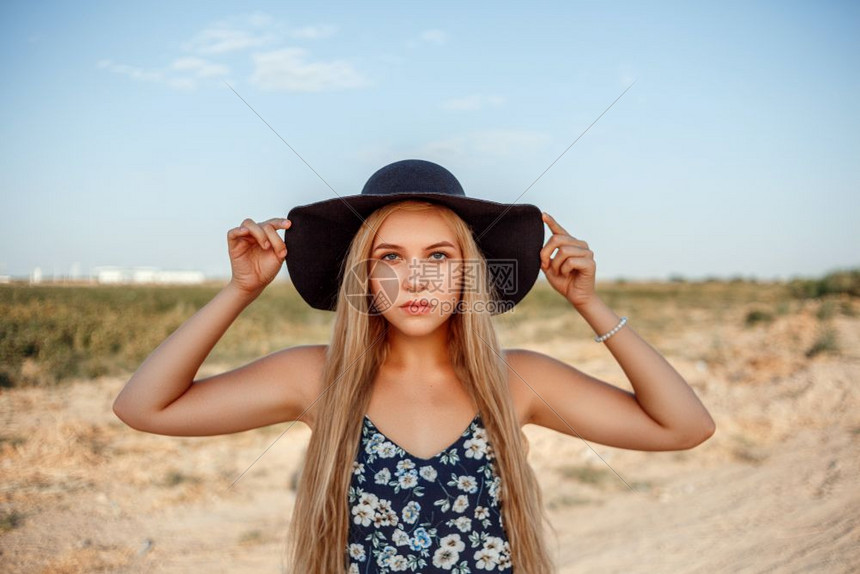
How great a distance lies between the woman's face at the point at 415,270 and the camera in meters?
2.29

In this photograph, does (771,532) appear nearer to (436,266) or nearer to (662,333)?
(436,266)

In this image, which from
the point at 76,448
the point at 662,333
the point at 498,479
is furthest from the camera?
the point at 662,333

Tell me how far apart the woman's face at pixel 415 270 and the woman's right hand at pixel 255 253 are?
1.14 ft

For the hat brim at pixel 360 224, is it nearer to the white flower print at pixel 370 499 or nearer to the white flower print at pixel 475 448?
the white flower print at pixel 475 448

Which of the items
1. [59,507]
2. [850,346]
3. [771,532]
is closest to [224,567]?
[59,507]

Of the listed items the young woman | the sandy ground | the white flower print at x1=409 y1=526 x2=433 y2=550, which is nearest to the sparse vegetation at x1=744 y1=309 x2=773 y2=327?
the sandy ground

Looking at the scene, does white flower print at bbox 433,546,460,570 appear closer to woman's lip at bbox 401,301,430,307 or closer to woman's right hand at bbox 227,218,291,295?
woman's lip at bbox 401,301,430,307

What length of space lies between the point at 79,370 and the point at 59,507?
247 inches

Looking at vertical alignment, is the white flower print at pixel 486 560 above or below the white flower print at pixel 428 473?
below

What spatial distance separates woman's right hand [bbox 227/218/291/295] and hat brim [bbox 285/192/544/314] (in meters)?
0.20

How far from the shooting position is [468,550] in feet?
7.01

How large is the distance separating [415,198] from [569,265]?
589 millimetres

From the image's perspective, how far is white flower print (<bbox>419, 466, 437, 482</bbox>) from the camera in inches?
85.6

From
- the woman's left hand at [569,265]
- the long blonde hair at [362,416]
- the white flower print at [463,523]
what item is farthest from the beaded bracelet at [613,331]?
the white flower print at [463,523]
